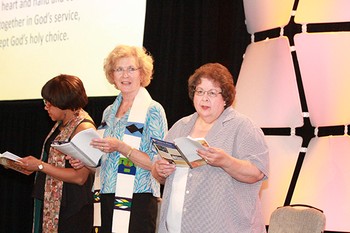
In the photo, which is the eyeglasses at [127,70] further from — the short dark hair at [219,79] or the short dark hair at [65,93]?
the short dark hair at [219,79]

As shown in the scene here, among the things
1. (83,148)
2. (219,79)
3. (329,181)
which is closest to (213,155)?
(219,79)

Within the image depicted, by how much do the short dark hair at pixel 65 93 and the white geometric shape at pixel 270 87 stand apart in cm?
103

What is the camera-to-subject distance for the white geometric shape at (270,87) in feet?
13.8

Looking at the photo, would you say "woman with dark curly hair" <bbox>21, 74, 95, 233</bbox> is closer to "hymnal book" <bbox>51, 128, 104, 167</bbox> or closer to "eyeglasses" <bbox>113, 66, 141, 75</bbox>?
"hymnal book" <bbox>51, 128, 104, 167</bbox>

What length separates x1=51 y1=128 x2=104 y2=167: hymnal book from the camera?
363cm

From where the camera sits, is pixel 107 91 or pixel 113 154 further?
pixel 107 91

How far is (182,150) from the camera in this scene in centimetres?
301

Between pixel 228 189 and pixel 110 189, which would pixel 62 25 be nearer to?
pixel 110 189

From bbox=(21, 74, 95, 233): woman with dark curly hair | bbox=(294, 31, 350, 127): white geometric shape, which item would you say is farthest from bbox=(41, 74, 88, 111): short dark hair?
bbox=(294, 31, 350, 127): white geometric shape

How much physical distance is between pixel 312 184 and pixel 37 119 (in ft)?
11.4

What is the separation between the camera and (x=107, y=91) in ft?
18.6

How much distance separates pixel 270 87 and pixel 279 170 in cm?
52

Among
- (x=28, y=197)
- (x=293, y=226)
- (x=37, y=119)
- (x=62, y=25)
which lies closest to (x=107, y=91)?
(x=62, y=25)

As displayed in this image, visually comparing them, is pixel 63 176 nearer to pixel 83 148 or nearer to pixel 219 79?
pixel 83 148
